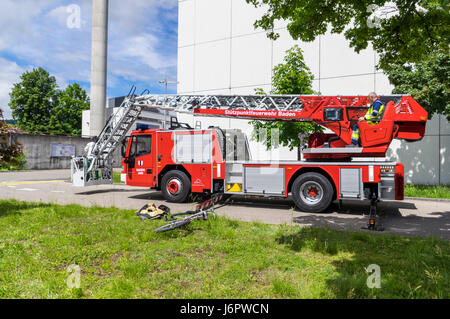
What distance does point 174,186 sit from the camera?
9.68 meters

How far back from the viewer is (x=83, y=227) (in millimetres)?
5562

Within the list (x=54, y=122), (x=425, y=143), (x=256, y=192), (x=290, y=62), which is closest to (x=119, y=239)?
(x=256, y=192)

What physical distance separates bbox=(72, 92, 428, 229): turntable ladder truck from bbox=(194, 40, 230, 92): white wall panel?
913 centimetres

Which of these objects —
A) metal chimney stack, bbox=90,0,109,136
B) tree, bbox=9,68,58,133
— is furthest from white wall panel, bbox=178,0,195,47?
tree, bbox=9,68,58,133

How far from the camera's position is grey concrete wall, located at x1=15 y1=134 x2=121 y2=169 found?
27.1 m

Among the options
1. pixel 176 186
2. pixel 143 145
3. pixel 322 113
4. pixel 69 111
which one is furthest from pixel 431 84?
pixel 69 111

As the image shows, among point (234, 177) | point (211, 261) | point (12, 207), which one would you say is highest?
point (234, 177)

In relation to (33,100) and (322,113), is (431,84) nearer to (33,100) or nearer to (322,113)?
(322,113)

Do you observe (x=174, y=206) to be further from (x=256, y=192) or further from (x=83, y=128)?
(x=83, y=128)

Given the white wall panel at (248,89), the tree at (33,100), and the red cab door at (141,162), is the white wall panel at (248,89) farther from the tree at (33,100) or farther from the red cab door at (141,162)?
the tree at (33,100)

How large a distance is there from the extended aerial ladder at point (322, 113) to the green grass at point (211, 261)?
318cm

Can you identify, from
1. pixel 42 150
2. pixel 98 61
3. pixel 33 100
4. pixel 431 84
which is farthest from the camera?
pixel 33 100

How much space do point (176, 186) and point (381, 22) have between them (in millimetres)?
7107
